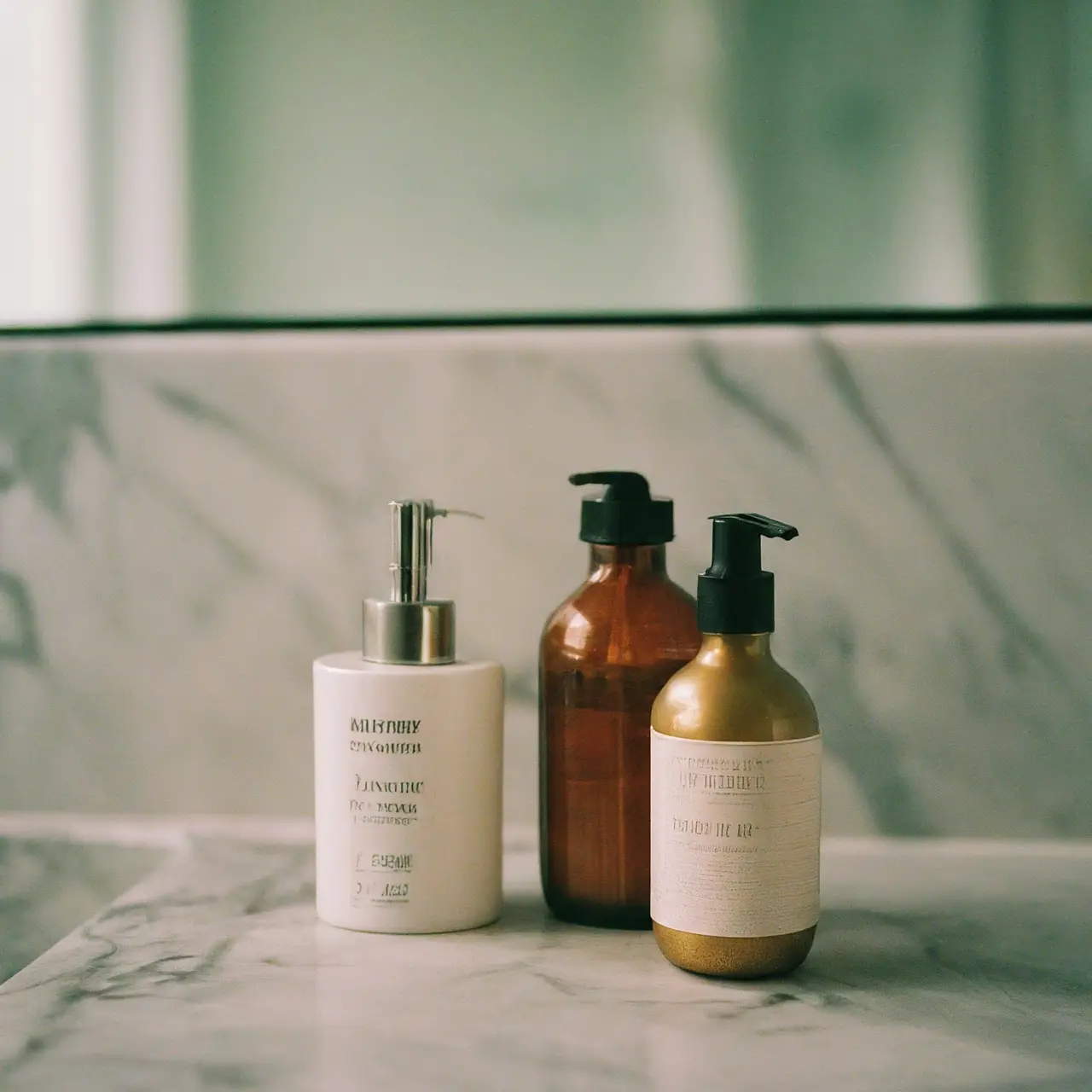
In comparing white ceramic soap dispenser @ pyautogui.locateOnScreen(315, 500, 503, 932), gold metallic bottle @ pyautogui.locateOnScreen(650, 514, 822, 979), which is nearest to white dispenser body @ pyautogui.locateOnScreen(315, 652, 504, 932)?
white ceramic soap dispenser @ pyautogui.locateOnScreen(315, 500, 503, 932)

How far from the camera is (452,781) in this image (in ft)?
1.88

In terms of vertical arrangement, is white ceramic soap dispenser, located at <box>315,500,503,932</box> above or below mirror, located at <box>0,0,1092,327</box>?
below

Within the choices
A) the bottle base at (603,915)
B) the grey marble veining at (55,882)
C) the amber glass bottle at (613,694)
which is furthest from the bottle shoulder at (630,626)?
the grey marble veining at (55,882)

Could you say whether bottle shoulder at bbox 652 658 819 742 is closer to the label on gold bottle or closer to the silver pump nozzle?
the label on gold bottle

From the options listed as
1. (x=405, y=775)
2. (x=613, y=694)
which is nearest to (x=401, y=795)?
(x=405, y=775)

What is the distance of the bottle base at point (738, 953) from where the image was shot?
50 cm

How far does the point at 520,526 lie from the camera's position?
73 centimetres

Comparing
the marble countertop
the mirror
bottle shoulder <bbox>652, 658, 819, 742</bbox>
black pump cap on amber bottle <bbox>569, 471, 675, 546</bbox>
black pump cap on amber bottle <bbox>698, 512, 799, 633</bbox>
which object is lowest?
the marble countertop

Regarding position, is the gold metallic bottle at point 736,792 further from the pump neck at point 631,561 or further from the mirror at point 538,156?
the mirror at point 538,156

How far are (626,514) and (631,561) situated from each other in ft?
0.09

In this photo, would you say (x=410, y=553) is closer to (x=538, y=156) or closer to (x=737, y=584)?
(x=737, y=584)

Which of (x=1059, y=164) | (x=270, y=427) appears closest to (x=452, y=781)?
(x=270, y=427)

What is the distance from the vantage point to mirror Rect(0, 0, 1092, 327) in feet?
2.30

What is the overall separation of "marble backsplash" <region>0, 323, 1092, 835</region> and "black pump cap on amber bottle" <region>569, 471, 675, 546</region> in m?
0.14
